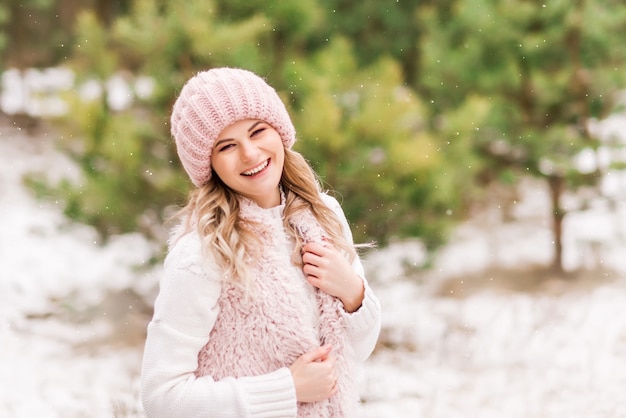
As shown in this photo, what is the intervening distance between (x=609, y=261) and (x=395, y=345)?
277 centimetres

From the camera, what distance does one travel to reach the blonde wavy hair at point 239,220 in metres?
1.08

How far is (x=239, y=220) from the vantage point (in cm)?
117

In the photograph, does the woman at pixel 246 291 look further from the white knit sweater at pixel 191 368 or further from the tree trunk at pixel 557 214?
the tree trunk at pixel 557 214

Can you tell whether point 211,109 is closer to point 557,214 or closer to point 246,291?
point 246,291

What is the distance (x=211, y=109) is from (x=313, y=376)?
18.9 inches

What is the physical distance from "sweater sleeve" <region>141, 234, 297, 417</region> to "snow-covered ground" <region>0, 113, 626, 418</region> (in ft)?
6.11

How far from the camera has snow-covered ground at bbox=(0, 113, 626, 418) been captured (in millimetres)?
3619

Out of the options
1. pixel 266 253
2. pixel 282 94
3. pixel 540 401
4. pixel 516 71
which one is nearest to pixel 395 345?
pixel 540 401

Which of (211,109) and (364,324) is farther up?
(211,109)

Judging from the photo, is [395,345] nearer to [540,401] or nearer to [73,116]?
[540,401]

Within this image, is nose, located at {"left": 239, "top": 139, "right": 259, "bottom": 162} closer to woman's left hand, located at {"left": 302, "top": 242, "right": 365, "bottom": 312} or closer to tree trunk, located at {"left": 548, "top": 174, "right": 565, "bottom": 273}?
woman's left hand, located at {"left": 302, "top": 242, "right": 365, "bottom": 312}

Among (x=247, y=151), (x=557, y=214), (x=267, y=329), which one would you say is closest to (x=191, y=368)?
(x=267, y=329)

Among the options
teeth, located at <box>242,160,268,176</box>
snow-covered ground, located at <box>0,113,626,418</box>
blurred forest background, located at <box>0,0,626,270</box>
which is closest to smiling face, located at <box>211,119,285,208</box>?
teeth, located at <box>242,160,268,176</box>

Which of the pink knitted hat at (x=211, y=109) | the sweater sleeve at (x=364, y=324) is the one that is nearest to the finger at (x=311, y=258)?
the sweater sleeve at (x=364, y=324)
